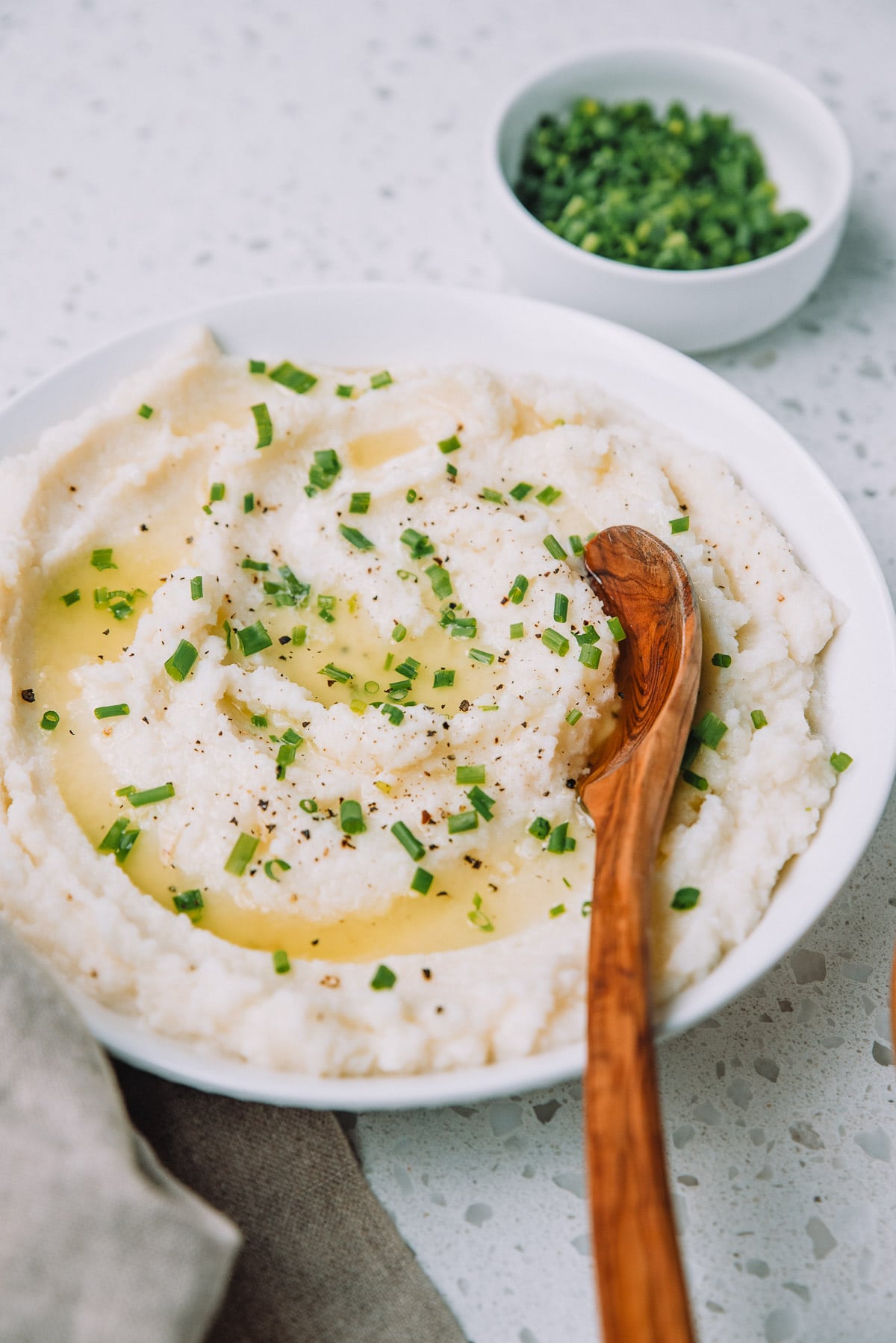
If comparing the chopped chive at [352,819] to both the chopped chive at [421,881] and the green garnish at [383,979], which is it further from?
the green garnish at [383,979]

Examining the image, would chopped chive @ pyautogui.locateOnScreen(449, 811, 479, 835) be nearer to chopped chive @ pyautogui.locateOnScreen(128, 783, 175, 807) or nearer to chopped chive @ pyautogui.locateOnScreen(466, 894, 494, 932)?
chopped chive @ pyautogui.locateOnScreen(466, 894, 494, 932)

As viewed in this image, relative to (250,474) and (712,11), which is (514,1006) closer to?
(250,474)

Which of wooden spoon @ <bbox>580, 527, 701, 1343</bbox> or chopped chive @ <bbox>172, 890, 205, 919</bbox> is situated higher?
wooden spoon @ <bbox>580, 527, 701, 1343</bbox>

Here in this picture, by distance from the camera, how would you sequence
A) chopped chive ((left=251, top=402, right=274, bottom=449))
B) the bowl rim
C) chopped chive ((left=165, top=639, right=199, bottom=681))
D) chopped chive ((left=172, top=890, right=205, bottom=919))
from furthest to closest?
the bowl rim → chopped chive ((left=251, top=402, right=274, bottom=449)) → chopped chive ((left=165, top=639, right=199, bottom=681)) → chopped chive ((left=172, top=890, right=205, bottom=919))

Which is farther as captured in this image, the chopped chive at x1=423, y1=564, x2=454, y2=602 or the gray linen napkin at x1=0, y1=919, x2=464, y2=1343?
the chopped chive at x1=423, y1=564, x2=454, y2=602

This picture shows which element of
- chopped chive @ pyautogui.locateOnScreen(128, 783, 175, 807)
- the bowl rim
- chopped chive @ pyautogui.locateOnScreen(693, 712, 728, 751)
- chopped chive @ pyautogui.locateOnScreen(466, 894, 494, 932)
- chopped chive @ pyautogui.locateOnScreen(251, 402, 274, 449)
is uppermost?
the bowl rim

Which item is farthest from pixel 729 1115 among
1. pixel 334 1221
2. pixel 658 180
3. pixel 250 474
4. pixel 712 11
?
pixel 712 11

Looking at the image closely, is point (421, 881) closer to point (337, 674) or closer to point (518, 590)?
point (337, 674)

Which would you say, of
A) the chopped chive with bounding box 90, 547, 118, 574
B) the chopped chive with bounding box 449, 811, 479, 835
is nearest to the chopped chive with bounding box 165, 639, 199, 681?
the chopped chive with bounding box 90, 547, 118, 574
